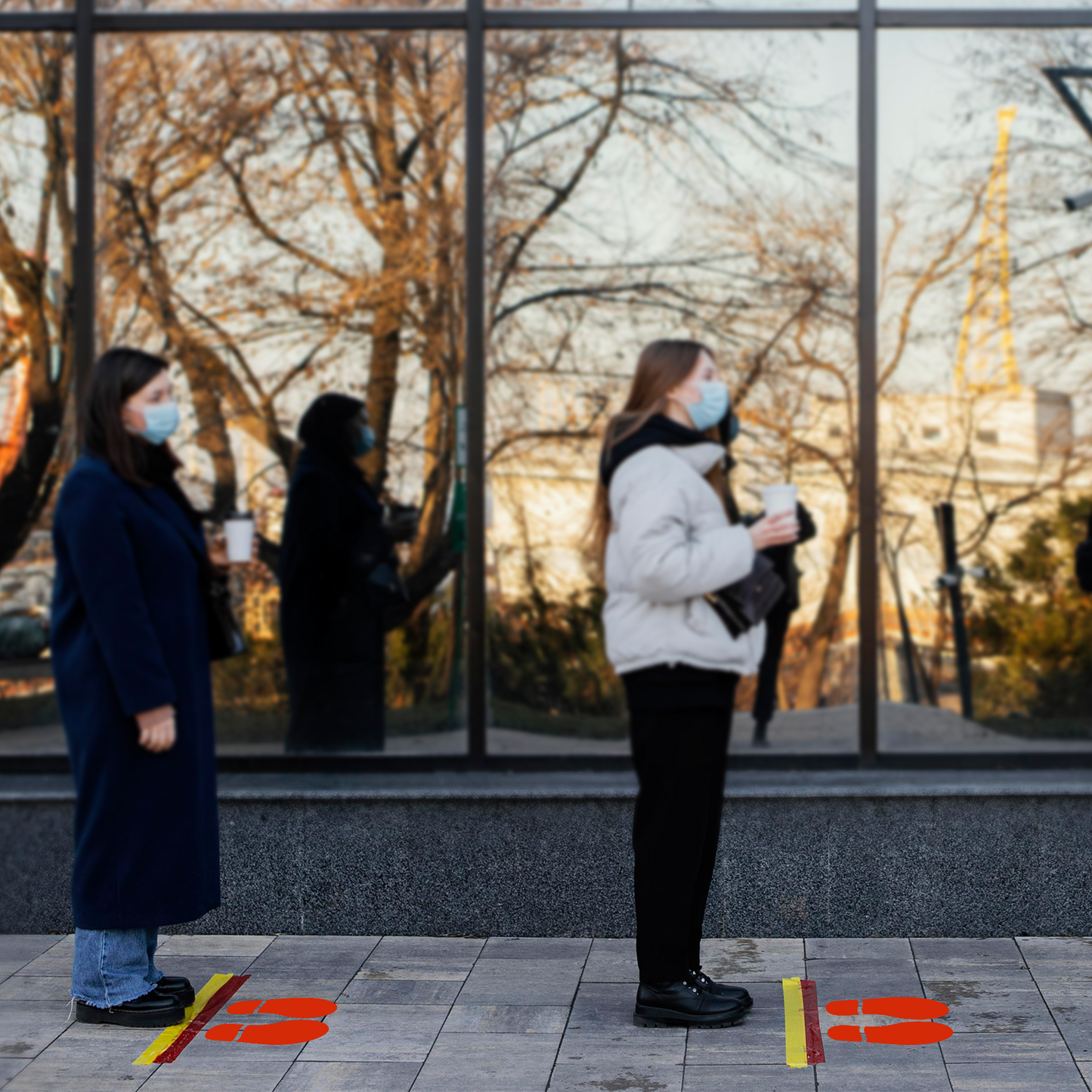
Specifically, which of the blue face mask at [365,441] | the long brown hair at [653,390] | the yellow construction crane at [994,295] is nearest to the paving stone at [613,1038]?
the long brown hair at [653,390]

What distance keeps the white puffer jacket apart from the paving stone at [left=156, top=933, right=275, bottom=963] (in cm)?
176

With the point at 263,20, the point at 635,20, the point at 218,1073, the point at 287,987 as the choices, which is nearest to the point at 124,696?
the point at 218,1073

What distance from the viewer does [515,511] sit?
5.96 m

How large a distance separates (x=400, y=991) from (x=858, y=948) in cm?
148

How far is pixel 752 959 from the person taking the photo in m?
4.87

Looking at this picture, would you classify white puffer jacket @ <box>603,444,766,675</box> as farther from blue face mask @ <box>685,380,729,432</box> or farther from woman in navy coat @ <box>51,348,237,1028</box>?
woman in navy coat @ <box>51,348,237,1028</box>

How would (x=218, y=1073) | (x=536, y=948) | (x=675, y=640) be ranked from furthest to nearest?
(x=536, y=948) < (x=675, y=640) < (x=218, y=1073)

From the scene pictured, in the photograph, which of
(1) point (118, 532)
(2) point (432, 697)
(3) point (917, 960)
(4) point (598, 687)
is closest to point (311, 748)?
(2) point (432, 697)

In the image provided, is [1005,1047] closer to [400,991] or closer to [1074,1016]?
[1074,1016]

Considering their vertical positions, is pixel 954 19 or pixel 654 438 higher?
pixel 954 19

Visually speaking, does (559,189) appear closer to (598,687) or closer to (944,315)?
(944,315)

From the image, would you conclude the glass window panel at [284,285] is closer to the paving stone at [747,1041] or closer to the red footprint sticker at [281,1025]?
the red footprint sticker at [281,1025]

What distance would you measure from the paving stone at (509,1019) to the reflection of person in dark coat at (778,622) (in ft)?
5.95

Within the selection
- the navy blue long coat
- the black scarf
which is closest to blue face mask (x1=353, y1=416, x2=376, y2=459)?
the navy blue long coat
